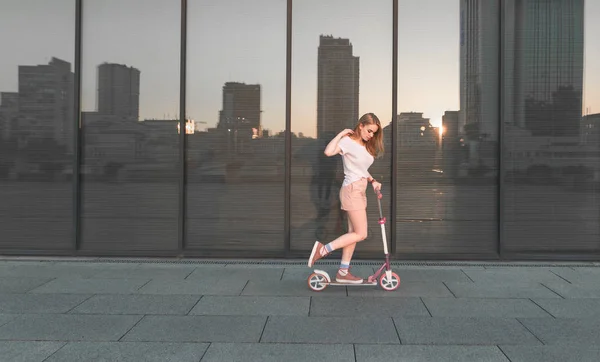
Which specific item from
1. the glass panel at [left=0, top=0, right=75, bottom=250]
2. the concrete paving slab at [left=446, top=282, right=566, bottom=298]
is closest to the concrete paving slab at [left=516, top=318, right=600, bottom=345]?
the concrete paving slab at [left=446, top=282, right=566, bottom=298]

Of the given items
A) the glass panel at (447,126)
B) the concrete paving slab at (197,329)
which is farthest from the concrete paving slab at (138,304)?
the glass panel at (447,126)

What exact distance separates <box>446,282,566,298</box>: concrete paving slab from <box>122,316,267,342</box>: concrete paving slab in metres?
2.53

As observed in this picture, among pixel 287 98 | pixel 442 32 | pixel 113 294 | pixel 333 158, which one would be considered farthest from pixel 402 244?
pixel 113 294

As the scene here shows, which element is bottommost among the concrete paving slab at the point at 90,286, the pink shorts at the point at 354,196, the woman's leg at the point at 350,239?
the concrete paving slab at the point at 90,286

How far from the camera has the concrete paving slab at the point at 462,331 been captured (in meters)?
4.24

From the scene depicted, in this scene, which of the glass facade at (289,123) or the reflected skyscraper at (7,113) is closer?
the glass facade at (289,123)

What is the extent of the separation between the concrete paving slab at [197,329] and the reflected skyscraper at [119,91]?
4005 millimetres

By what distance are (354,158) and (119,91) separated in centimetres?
418

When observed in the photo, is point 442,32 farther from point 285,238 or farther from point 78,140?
point 78,140

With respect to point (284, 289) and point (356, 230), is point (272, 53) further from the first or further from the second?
point (284, 289)

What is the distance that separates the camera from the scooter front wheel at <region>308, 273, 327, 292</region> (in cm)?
581

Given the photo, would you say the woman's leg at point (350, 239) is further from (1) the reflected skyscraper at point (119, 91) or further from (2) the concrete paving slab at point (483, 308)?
(1) the reflected skyscraper at point (119, 91)

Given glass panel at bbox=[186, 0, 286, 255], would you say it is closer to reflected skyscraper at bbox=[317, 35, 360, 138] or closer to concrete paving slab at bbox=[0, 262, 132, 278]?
reflected skyscraper at bbox=[317, 35, 360, 138]

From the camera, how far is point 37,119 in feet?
25.3
